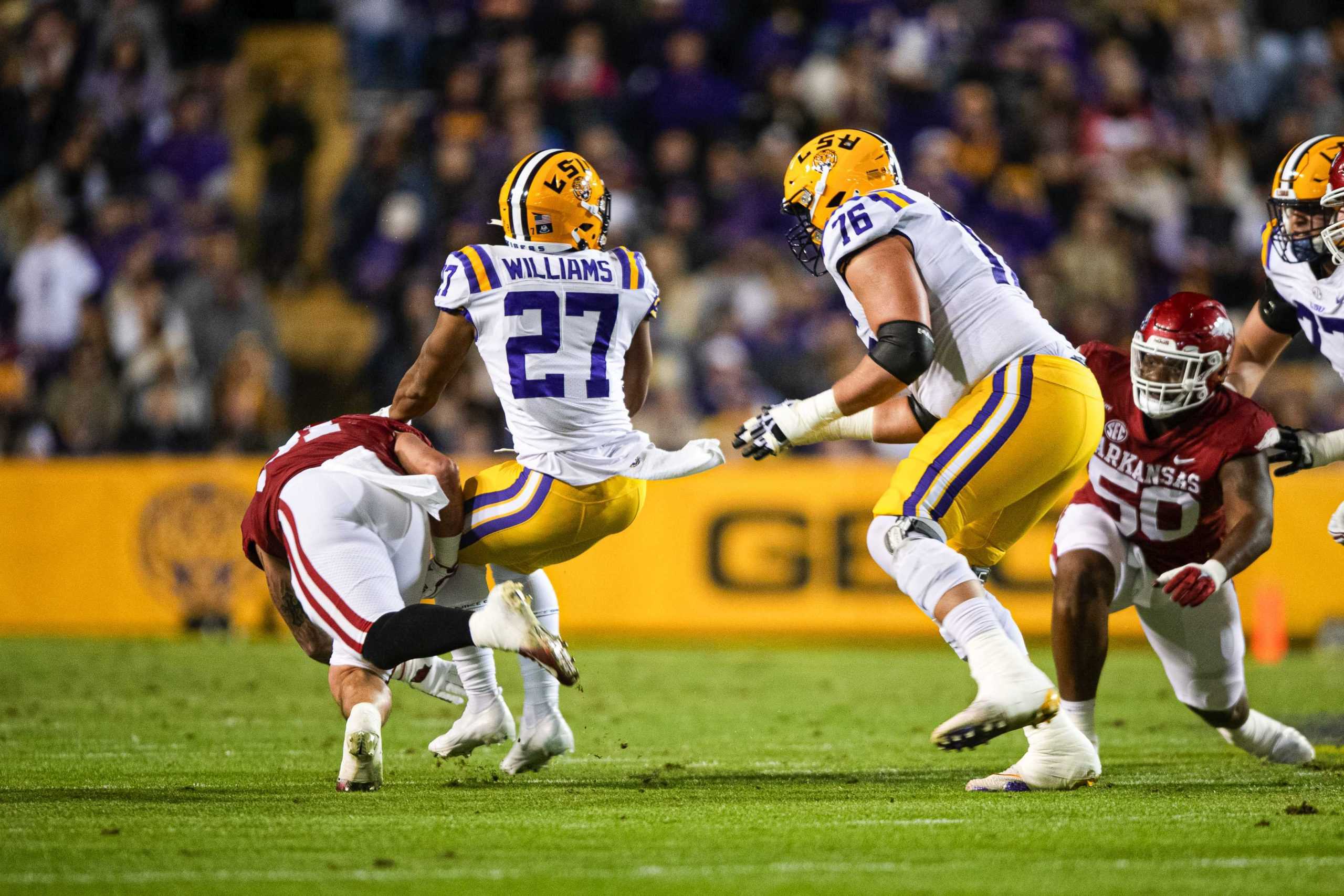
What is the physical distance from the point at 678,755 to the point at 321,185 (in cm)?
962

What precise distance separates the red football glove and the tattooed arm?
9.33 feet

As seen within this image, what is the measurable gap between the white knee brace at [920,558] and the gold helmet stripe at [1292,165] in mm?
2236

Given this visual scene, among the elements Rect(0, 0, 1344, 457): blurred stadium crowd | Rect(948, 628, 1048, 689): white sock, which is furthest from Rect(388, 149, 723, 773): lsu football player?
Rect(0, 0, 1344, 457): blurred stadium crowd

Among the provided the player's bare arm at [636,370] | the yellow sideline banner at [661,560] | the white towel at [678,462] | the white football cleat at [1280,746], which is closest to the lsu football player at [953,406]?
the white towel at [678,462]

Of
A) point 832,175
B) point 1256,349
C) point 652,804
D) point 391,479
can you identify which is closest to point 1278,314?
point 1256,349

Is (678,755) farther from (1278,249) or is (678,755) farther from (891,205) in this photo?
(1278,249)

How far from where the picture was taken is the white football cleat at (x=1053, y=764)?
5.12 m

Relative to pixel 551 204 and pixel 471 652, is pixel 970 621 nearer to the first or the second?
pixel 471 652

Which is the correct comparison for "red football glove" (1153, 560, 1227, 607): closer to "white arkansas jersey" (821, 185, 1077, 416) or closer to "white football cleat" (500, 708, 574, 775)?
"white arkansas jersey" (821, 185, 1077, 416)

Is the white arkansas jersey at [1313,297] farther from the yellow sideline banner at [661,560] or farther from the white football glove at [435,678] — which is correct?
the yellow sideline banner at [661,560]

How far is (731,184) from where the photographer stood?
13.9 m

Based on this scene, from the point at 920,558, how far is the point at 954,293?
2.89 ft

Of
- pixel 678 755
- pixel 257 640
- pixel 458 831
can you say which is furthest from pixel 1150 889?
pixel 257 640

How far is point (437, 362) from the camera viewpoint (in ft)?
18.4
